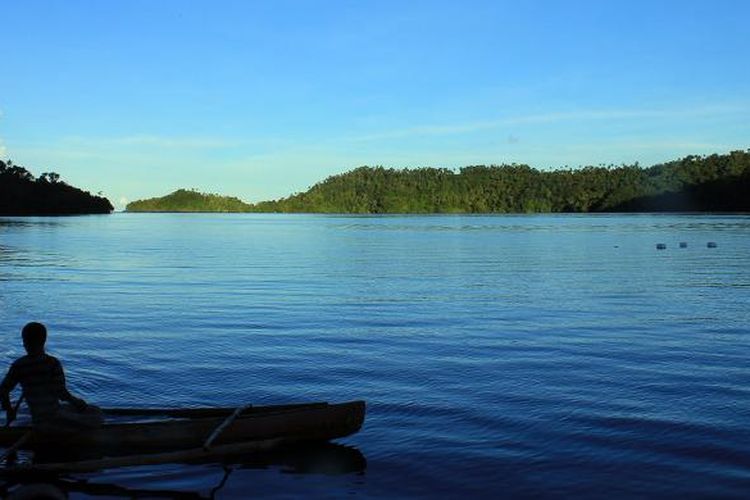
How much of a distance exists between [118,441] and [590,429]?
8.68 meters

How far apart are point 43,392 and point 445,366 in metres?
11.1

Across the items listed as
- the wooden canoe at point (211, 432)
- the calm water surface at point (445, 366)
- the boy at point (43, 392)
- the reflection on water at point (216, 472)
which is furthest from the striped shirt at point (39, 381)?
the calm water surface at point (445, 366)

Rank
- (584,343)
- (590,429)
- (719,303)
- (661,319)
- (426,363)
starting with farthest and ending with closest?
(719,303), (661,319), (584,343), (426,363), (590,429)

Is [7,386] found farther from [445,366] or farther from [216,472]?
[445,366]

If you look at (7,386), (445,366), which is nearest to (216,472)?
(7,386)

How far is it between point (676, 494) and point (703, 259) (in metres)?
57.5

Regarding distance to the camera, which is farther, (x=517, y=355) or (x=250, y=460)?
(x=517, y=355)

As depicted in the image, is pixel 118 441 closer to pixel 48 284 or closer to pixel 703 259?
pixel 48 284

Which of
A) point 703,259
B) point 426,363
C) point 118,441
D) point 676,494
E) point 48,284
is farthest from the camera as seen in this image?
point 703,259

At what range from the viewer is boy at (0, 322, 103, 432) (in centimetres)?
1264

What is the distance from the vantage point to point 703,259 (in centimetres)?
6462

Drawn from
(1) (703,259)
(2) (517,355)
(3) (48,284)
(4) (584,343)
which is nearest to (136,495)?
(2) (517,355)

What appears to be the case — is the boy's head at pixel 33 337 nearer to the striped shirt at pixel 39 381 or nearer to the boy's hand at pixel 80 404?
the striped shirt at pixel 39 381

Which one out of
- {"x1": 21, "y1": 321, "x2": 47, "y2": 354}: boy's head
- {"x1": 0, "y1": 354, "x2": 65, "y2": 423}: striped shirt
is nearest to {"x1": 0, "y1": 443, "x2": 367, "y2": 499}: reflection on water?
{"x1": 0, "y1": 354, "x2": 65, "y2": 423}: striped shirt
